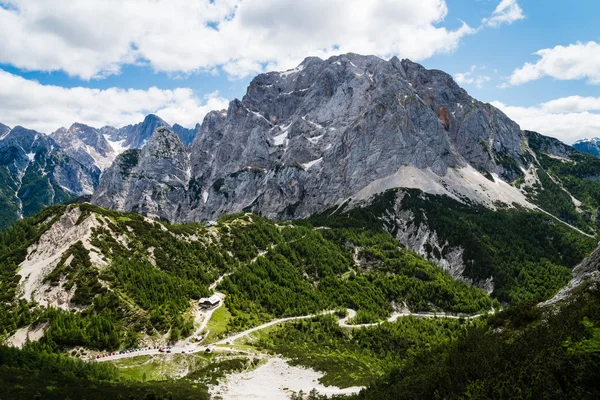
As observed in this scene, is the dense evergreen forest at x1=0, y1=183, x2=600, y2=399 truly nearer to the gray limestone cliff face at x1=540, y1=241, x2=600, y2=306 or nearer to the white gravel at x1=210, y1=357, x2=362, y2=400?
the gray limestone cliff face at x1=540, y1=241, x2=600, y2=306

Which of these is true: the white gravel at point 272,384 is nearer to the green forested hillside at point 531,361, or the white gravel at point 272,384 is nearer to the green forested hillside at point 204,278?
the green forested hillside at point 531,361

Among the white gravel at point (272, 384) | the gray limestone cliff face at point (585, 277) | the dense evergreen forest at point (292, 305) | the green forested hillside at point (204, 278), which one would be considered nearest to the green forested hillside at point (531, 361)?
the dense evergreen forest at point (292, 305)

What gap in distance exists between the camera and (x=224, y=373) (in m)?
70.8

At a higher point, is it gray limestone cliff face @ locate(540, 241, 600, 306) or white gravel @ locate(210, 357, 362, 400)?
gray limestone cliff face @ locate(540, 241, 600, 306)

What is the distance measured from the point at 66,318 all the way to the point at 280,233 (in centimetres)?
11741

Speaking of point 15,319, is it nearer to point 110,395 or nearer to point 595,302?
point 110,395

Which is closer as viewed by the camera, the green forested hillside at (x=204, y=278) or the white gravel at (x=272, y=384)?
the white gravel at (x=272, y=384)

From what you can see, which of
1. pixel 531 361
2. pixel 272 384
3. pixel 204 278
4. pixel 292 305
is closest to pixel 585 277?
pixel 531 361

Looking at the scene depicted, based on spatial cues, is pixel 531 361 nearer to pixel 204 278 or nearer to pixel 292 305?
pixel 292 305

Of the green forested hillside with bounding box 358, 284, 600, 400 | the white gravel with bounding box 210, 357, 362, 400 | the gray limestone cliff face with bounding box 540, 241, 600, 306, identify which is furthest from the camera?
the white gravel with bounding box 210, 357, 362, 400

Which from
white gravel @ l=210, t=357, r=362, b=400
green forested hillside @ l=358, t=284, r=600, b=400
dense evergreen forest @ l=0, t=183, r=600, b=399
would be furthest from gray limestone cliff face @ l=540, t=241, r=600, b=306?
white gravel @ l=210, t=357, r=362, b=400

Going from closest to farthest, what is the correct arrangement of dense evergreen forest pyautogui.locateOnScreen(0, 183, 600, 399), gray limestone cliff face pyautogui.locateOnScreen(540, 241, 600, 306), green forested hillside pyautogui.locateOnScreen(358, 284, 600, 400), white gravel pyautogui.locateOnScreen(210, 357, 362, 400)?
1. green forested hillside pyautogui.locateOnScreen(358, 284, 600, 400)
2. dense evergreen forest pyautogui.locateOnScreen(0, 183, 600, 399)
3. gray limestone cliff face pyautogui.locateOnScreen(540, 241, 600, 306)
4. white gravel pyautogui.locateOnScreen(210, 357, 362, 400)

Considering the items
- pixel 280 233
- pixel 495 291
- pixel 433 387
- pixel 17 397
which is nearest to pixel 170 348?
pixel 17 397

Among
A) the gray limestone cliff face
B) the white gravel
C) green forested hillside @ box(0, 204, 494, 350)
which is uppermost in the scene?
the gray limestone cliff face
